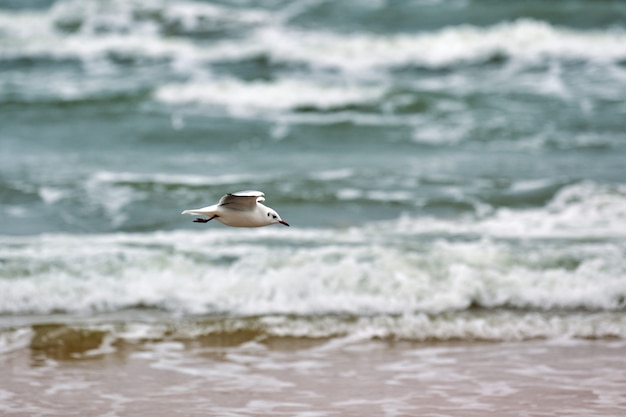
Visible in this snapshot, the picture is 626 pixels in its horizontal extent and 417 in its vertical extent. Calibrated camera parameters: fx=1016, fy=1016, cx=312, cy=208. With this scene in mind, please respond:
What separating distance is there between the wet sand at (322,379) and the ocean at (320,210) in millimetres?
18

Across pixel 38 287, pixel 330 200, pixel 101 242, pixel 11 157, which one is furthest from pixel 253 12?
pixel 38 287

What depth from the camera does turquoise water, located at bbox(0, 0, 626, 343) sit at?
22.4 ft

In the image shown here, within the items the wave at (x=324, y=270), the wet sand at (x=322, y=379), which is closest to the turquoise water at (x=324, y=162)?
the wave at (x=324, y=270)

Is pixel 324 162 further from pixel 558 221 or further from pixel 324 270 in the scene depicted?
pixel 324 270

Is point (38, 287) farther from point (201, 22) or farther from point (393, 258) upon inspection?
point (201, 22)

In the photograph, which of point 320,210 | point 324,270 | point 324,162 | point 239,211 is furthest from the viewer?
point 324,162

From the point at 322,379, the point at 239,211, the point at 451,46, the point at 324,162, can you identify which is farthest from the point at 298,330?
the point at 451,46

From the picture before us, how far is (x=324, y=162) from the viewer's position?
10891 mm

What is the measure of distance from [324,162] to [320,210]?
192cm

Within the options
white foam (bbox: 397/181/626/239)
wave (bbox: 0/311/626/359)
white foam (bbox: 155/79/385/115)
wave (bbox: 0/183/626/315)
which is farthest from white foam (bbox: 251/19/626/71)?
wave (bbox: 0/311/626/359)

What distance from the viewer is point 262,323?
6348 mm

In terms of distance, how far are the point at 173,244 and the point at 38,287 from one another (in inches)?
51.5

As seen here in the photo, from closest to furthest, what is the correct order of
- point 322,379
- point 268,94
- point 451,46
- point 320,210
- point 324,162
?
point 322,379
point 320,210
point 324,162
point 268,94
point 451,46

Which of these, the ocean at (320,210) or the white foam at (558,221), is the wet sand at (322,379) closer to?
the ocean at (320,210)
